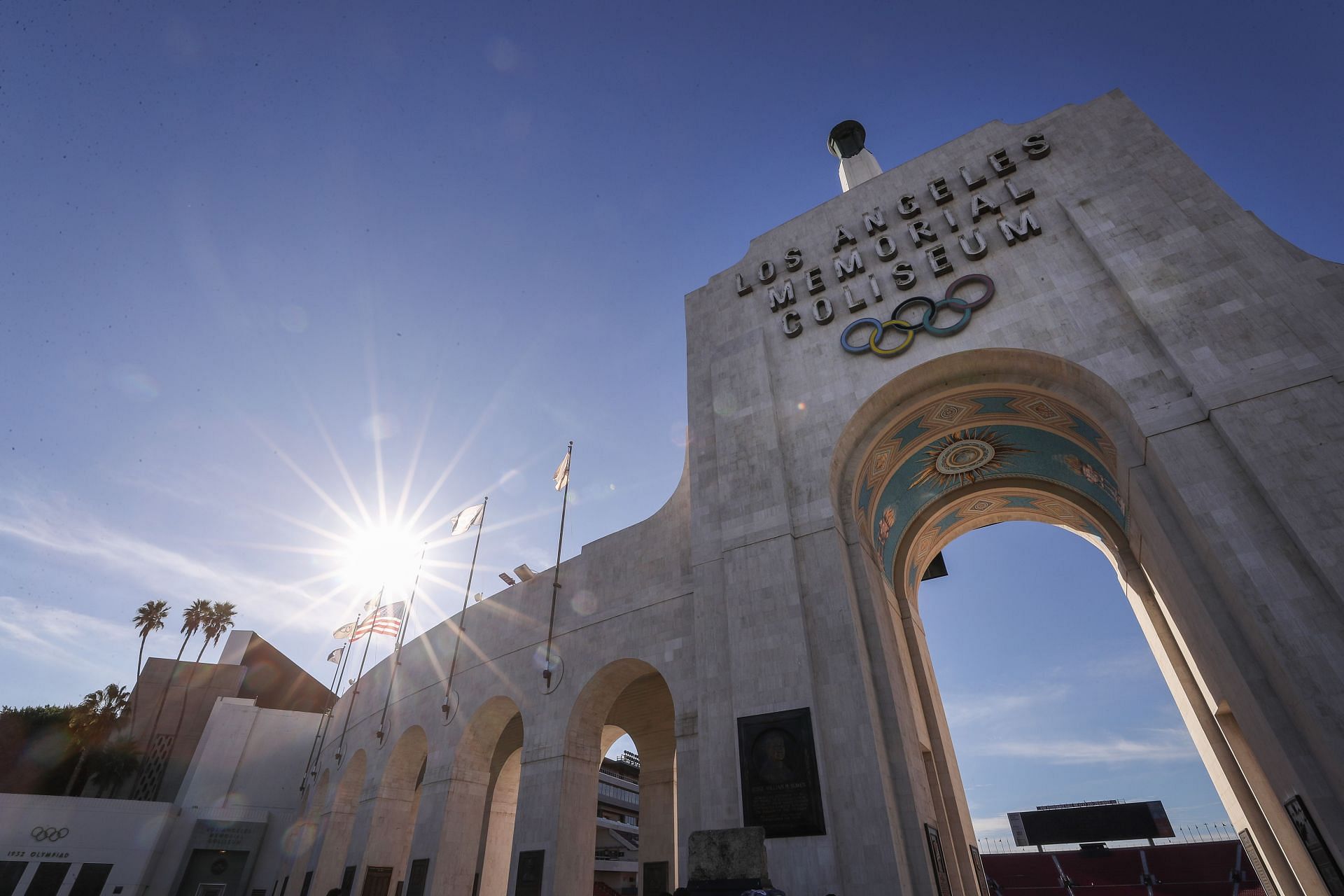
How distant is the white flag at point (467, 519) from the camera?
79.3 feet

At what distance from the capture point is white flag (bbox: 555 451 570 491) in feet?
70.8

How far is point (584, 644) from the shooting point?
17.8m

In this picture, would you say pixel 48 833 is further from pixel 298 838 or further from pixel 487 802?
pixel 487 802

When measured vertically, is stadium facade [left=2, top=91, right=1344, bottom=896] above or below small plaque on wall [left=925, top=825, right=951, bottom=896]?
above

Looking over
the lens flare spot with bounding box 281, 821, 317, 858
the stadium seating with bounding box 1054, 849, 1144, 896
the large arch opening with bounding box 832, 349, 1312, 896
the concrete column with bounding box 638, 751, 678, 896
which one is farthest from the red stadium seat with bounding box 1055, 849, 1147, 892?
the lens flare spot with bounding box 281, 821, 317, 858

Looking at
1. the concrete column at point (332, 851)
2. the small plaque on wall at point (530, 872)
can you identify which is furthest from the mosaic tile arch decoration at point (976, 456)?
the concrete column at point (332, 851)

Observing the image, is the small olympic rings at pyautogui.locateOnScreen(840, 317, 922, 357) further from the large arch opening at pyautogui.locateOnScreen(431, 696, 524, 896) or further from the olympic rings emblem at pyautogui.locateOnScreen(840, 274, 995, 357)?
the large arch opening at pyautogui.locateOnScreen(431, 696, 524, 896)

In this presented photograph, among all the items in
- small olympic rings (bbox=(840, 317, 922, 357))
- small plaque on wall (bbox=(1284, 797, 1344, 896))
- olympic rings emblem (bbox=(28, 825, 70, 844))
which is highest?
small olympic rings (bbox=(840, 317, 922, 357))

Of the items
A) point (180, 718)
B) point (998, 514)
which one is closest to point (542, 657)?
point (998, 514)

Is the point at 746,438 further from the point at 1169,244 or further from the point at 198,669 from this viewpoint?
the point at 198,669

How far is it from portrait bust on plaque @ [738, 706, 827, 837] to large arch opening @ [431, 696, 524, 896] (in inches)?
358

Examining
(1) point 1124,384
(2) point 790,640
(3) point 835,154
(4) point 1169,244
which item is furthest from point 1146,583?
(3) point 835,154

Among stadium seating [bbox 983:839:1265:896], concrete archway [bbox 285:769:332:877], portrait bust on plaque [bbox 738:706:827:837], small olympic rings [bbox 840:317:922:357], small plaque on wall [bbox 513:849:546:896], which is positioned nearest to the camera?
portrait bust on plaque [bbox 738:706:827:837]

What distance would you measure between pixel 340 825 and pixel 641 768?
14389 mm
